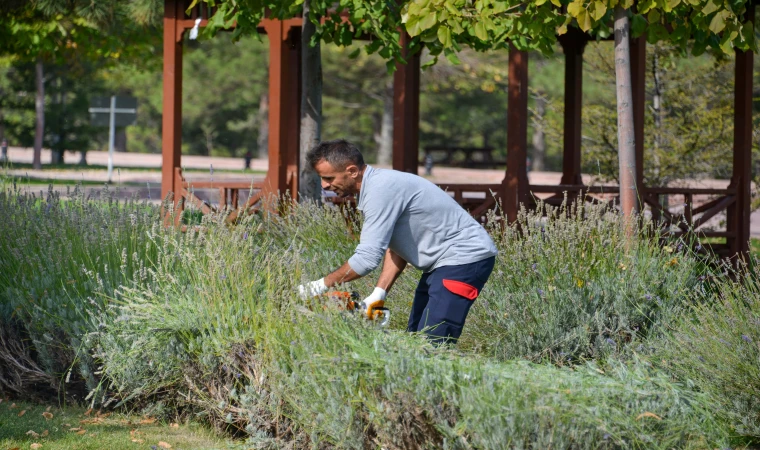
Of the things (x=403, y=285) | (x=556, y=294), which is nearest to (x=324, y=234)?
(x=403, y=285)

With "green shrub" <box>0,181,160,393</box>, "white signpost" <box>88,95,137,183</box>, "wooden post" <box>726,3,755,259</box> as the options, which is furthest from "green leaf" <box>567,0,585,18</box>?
"white signpost" <box>88,95,137,183</box>

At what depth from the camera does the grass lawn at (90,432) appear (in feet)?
15.6

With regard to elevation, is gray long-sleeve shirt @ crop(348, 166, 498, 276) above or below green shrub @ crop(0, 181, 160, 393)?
above

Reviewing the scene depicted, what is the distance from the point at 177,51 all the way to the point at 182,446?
732cm

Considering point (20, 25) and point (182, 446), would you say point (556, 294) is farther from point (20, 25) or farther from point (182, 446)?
point (20, 25)

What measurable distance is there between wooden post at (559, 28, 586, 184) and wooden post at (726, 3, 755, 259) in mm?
2097

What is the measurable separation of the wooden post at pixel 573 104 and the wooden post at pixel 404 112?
2.47m

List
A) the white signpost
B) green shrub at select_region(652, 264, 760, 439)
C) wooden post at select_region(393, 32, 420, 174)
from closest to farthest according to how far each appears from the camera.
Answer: green shrub at select_region(652, 264, 760, 439) < wooden post at select_region(393, 32, 420, 174) < the white signpost

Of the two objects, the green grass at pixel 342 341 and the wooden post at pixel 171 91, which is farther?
the wooden post at pixel 171 91

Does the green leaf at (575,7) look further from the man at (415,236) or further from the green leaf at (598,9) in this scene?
the man at (415,236)

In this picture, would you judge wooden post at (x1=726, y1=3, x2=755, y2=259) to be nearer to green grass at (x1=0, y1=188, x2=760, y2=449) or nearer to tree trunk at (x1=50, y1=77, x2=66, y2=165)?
green grass at (x1=0, y1=188, x2=760, y2=449)

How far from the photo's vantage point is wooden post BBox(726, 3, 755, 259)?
10852 millimetres

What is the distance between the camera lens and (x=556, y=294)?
542 centimetres

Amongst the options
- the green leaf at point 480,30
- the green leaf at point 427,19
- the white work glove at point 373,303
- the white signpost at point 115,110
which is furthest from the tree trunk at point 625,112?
the white signpost at point 115,110
